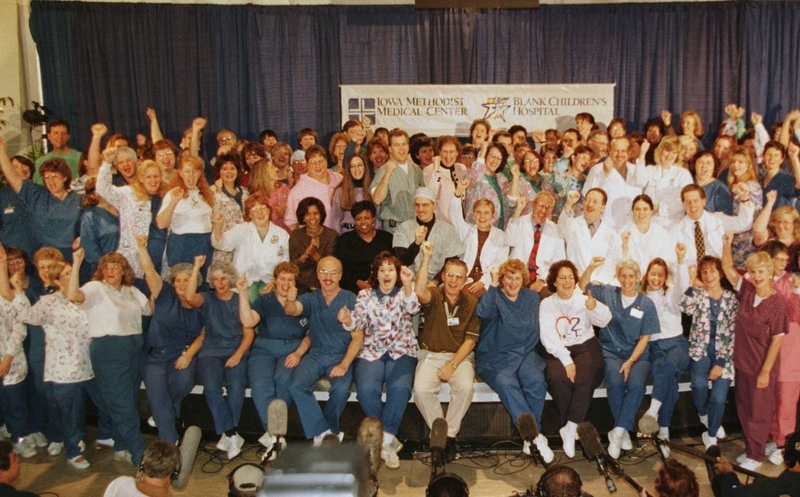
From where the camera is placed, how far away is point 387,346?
17.9ft

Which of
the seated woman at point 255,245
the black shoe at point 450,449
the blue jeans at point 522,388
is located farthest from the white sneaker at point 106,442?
the blue jeans at point 522,388

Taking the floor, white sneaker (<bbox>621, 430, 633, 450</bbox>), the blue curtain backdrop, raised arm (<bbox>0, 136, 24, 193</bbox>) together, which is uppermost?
the blue curtain backdrop

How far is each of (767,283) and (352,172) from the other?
332 cm

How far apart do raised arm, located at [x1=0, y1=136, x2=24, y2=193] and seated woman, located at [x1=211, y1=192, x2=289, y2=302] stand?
1.64 m

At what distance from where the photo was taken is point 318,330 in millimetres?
5488

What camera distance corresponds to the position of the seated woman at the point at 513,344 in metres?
5.30

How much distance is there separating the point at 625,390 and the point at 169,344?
11.0 feet

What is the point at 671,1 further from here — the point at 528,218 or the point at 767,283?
the point at 767,283

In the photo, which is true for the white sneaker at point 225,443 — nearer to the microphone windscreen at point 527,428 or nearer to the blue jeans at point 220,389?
the blue jeans at point 220,389

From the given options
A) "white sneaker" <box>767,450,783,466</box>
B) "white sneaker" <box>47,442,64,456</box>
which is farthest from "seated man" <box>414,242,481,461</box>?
"white sneaker" <box>47,442,64,456</box>

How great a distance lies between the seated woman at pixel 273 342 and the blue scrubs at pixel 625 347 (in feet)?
7.28

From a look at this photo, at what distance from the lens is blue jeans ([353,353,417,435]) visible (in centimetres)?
526

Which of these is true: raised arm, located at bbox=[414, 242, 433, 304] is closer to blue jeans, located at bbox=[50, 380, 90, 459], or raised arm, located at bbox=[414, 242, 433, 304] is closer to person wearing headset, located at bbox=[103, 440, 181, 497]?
person wearing headset, located at bbox=[103, 440, 181, 497]

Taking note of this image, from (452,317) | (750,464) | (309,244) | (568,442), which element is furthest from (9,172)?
(750,464)
